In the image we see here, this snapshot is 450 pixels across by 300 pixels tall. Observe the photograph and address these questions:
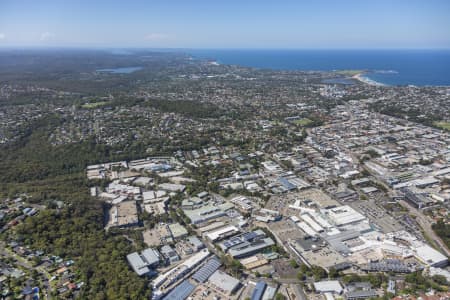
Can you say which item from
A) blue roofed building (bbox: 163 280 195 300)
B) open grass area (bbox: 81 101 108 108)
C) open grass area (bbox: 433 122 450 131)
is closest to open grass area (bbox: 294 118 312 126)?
open grass area (bbox: 433 122 450 131)

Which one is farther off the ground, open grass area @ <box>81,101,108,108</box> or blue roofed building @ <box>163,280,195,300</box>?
open grass area @ <box>81,101,108,108</box>

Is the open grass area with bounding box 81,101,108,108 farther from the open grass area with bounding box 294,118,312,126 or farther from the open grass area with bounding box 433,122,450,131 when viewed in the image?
the open grass area with bounding box 433,122,450,131

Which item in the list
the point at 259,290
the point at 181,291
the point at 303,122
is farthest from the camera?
the point at 303,122

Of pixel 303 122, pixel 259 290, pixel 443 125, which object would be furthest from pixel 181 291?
pixel 443 125

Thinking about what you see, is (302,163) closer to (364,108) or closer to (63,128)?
(364,108)

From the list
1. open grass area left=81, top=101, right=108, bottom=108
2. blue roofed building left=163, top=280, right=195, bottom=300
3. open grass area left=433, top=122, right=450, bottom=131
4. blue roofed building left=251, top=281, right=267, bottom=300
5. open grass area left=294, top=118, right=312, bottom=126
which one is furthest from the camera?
open grass area left=81, top=101, right=108, bottom=108

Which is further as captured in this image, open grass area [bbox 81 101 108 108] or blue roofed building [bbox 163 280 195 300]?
open grass area [bbox 81 101 108 108]

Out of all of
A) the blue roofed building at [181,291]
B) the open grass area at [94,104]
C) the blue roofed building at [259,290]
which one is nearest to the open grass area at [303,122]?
the blue roofed building at [259,290]

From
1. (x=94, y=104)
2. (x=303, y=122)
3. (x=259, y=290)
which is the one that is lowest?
(x=259, y=290)

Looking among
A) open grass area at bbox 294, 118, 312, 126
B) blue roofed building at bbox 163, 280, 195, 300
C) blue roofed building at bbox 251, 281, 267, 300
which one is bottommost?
blue roofed building at bbox 163, 280, 195, 300

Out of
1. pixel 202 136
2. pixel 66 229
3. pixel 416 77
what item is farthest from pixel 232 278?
pixel 416 77

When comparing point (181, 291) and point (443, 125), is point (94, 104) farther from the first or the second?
point (443, 125)
